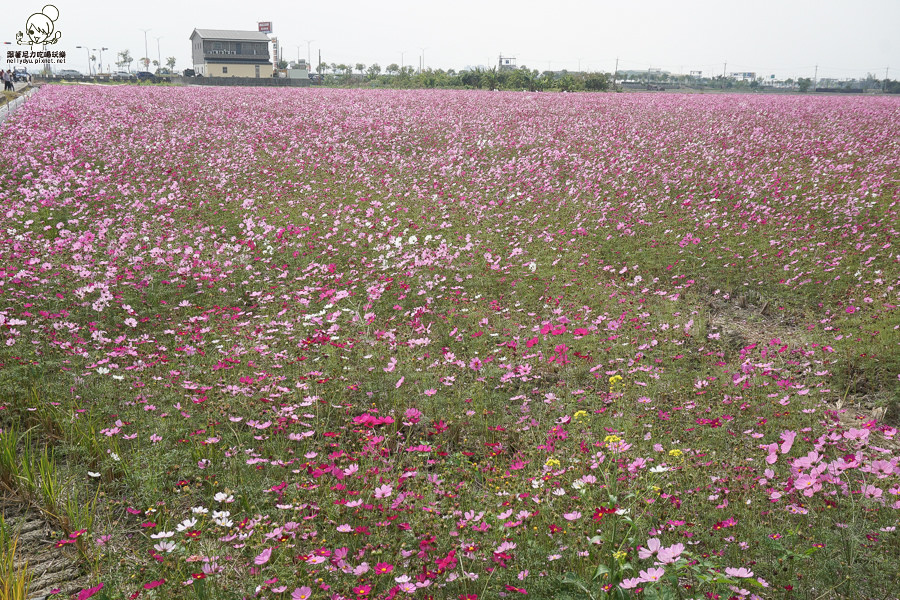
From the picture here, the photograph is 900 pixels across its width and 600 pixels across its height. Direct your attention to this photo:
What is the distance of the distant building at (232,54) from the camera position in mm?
80500

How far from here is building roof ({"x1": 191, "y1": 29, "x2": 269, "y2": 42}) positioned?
267ft

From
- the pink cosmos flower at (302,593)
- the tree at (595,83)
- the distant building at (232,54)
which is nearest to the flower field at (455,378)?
the pink cosmos flower at (302,593)

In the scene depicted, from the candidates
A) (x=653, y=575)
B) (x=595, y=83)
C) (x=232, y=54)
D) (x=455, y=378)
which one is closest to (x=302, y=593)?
(x=653, y=575)

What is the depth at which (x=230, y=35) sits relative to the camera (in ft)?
275

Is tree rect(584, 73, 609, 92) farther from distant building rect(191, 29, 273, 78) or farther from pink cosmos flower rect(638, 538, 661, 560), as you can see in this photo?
distant building rect(191, 29, 273, 78)

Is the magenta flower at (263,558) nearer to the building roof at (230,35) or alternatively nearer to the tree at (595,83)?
the tree at (595,83)

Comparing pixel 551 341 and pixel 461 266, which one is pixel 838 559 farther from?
pixel 461 266

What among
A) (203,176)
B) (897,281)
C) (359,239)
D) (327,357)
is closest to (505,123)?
(203,176)

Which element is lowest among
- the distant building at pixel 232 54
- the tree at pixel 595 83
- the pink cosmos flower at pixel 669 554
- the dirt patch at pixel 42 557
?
the dirt patch at pixel 42 557

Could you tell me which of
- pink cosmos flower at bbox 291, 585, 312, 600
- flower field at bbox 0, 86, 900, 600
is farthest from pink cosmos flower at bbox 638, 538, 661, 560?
pink cosmos flower at bbox 291, 585, 312, 600

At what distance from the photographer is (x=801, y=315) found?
607 cm

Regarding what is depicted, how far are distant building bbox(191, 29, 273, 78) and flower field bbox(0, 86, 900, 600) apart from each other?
77.3m

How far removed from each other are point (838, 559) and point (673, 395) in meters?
1.93

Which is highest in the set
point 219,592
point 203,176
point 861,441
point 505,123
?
point 505,123
